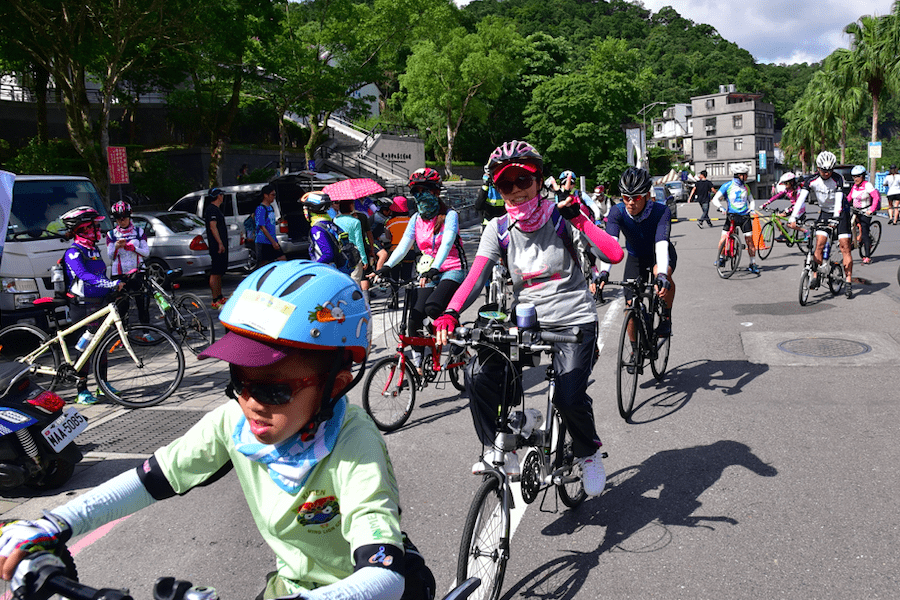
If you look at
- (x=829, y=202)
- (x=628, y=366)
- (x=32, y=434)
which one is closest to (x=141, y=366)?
(x=32, y=434)

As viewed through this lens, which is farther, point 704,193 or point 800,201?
point 704,193

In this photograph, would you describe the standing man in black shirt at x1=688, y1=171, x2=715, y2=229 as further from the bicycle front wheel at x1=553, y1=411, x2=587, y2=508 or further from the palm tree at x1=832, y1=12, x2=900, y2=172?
the bicycle front wheel at x1=553, y1=411, x2=587, y2=508

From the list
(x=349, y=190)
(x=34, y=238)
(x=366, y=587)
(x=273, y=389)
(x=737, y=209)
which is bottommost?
(x=366, y=587)

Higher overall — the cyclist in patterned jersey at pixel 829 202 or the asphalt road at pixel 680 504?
the cyclist in patterned jersey at pixel 829 202

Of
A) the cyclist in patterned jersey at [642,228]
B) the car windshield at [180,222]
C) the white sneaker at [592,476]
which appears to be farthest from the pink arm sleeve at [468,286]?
the car windshield at [180,222]

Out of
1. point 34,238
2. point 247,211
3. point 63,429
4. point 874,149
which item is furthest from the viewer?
point 874,149

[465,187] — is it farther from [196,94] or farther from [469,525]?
[469,525]

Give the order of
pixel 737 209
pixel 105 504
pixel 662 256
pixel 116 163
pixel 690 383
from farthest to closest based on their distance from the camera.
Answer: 1. pixel 116 163
2. pixel 737 209
3. pixel 690 383
4. pixel 662 256
5. pixel 105 504

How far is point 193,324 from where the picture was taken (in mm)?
9398

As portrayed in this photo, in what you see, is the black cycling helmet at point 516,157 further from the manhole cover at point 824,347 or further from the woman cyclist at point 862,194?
the woman cyclist at point 862,194

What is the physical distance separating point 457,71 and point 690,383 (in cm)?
4176

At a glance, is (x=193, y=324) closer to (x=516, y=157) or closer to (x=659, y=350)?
(x=659, y=350)

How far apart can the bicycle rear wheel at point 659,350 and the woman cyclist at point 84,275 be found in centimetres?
540

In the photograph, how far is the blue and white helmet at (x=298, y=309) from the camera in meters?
1.82
